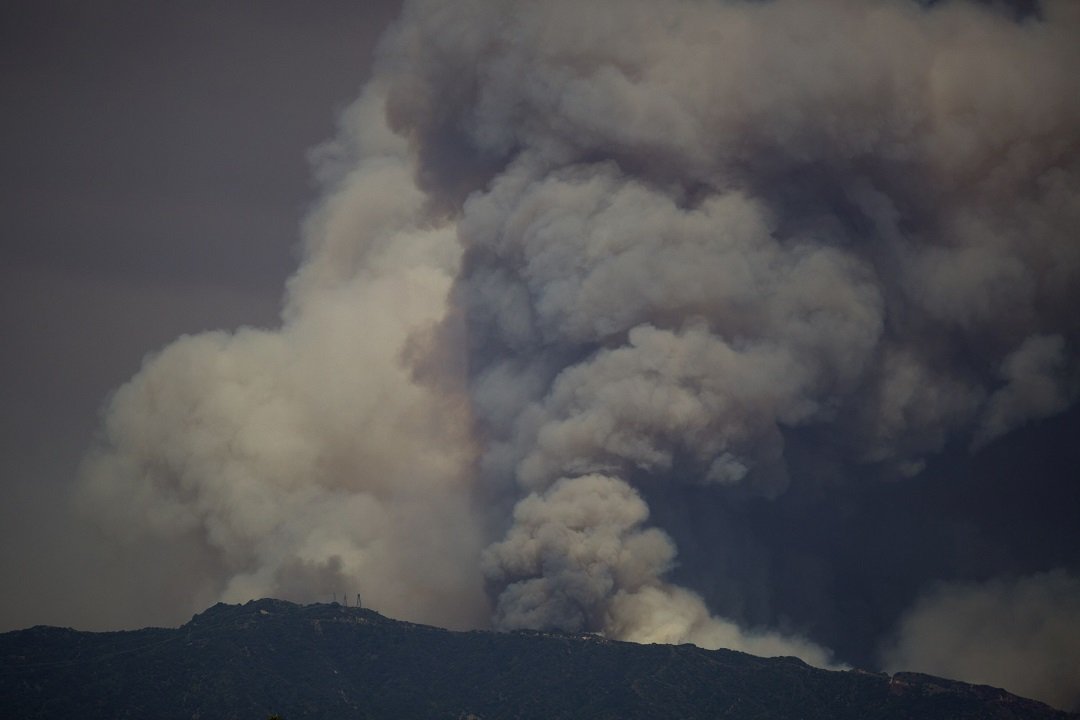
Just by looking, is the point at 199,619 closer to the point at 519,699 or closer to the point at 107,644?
the point at 107,644

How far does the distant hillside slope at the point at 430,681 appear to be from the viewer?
376ft

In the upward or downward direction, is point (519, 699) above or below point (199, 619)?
below

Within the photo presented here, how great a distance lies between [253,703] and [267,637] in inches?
307

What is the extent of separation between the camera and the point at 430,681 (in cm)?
11950

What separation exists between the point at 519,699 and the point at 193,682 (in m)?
19.9

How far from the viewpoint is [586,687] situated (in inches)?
4518

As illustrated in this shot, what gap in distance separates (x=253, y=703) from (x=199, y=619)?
40.7ft

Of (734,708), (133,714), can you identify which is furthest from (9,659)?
(734,708)

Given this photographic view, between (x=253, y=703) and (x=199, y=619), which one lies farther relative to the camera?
(x=199, y=619)

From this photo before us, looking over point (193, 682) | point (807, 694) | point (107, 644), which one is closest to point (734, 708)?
point (807, 694)

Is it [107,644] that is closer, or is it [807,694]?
[807,694]

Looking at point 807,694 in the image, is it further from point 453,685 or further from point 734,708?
point 453,685

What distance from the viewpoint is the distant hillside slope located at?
11469 centimetres

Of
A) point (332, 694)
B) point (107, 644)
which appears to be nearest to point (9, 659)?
point (107, 644)
